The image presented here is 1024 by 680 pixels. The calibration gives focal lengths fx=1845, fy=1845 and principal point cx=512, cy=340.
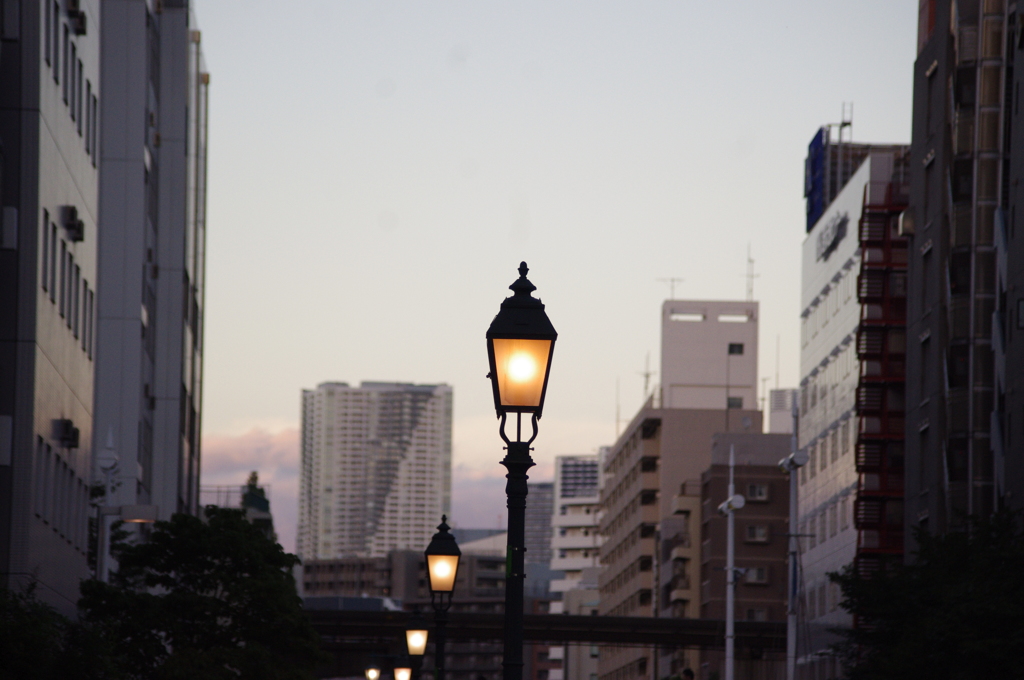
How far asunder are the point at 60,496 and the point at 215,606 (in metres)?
4.99

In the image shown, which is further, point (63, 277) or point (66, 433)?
point (63, 277)

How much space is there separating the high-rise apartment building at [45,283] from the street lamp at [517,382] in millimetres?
23057

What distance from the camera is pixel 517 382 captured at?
1458 cm

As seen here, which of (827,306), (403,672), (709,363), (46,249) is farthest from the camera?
(709,363)

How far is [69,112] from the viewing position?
150ft

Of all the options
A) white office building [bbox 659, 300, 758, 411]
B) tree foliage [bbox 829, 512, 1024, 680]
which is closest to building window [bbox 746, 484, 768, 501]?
white office building [bbox 659, 300, 758, 411]

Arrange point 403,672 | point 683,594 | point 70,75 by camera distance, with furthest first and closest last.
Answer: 1. point 683,594
2. point 70,75
3. point 403,672

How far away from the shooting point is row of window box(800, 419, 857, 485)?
100 m

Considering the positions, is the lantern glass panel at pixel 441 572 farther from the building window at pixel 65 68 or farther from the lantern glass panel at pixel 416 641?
the building window at pixel 65 68

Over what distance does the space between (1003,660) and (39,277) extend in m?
23.2

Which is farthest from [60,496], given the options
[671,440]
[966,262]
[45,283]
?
[671,440]

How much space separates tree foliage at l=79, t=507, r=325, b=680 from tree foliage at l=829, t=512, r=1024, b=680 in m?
15.6

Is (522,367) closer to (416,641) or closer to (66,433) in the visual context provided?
(416,641)

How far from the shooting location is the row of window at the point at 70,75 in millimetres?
42469
